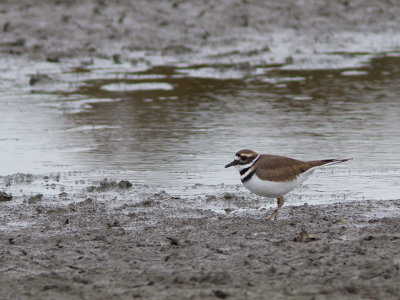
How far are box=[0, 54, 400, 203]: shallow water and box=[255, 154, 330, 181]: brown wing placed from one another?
71cm

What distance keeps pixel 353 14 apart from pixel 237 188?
646 inches

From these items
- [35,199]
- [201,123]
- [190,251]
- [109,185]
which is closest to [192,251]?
[190,251]

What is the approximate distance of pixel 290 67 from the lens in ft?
55.7

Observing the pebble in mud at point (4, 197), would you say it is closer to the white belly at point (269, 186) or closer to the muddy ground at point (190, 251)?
the muddy ground at point (190, 251)

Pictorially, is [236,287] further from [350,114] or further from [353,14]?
[353,14]

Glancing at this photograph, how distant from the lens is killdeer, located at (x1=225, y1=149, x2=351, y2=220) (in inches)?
284

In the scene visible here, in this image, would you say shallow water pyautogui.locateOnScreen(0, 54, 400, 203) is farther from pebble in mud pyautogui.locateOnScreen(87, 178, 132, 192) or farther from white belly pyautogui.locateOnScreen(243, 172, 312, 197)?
white belly pyautogui.locateOnScreen(243, 172, 312, 197)

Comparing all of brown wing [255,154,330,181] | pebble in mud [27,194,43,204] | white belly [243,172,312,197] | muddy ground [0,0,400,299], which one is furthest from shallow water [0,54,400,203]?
muddy ground [0,0,400,299]

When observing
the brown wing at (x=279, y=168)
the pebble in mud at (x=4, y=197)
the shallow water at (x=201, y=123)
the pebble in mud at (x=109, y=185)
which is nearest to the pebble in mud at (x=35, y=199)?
the pebble in mud at (x=4, y=197)

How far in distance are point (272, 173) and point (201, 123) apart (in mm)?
4792

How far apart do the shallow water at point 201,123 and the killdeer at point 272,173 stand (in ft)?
2.41

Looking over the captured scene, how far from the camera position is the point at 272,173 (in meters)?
7.22

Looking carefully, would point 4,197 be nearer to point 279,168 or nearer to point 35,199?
point 35,199

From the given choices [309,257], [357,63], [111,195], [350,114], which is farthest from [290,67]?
[309,257]
